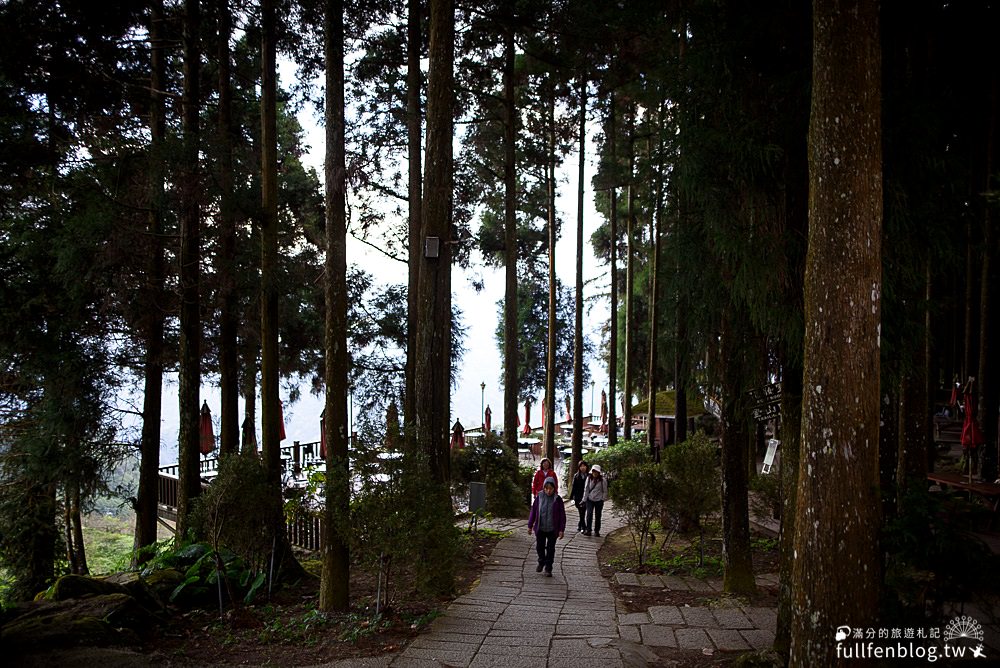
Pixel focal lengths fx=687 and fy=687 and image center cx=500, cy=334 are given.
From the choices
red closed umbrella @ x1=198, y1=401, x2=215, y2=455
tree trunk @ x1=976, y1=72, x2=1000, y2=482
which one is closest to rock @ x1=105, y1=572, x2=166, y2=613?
red closed umbrella @ x1=198, y1=401, x2=215, y2=455

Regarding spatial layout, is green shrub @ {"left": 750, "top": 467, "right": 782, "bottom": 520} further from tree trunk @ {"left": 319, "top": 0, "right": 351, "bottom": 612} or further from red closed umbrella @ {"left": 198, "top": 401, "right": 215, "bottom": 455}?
red closed umbrella @ {"left": 198, "top": 401, "right": 215, "bottom": 455}

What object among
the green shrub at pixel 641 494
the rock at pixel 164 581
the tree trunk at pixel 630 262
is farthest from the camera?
the tree trunk at pixel 630 262

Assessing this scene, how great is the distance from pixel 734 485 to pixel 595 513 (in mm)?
4897

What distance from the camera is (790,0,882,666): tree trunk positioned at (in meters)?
4.95

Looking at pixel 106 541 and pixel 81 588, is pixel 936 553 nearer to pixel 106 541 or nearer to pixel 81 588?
pixel 81 588

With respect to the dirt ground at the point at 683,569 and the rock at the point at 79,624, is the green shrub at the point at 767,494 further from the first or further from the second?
the rock at the point at 79,624

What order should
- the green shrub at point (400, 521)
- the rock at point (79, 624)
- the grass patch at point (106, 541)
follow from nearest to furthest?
the rock at point (79, 624)
the green shrub at point (400, 521)
the grass patch at point (106, 541)

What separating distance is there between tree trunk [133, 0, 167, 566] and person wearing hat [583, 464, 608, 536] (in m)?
7.97

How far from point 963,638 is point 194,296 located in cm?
1065

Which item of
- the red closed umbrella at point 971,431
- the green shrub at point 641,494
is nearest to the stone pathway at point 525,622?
the green shrub at point 641,494

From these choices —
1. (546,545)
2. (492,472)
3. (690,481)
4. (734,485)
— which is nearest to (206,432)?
(492,472)

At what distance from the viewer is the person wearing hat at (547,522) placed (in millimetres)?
10359

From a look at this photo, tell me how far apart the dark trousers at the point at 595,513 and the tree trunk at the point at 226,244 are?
22.6 feet

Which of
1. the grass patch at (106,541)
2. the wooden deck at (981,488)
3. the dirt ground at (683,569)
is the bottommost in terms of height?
the grass patch at (106,541)
